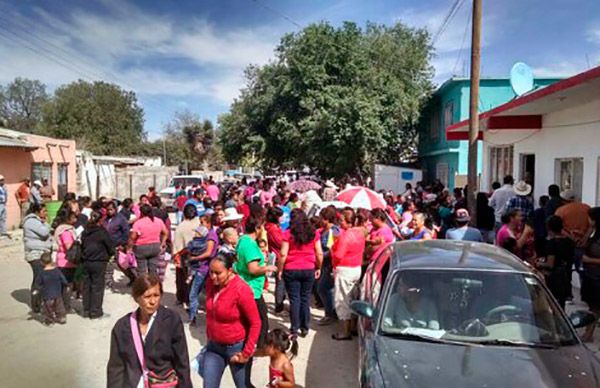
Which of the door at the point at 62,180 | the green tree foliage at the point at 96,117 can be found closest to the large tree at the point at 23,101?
the green tree foliage at the point at 96,117

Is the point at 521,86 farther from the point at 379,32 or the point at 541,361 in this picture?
the point at 379,32

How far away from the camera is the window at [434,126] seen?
24188mm

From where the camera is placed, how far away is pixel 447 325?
385 centimetres

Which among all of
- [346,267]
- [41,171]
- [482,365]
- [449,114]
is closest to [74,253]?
[346,267]

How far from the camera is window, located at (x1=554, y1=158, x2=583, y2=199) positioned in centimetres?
1045

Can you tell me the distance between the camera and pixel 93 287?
7.39m

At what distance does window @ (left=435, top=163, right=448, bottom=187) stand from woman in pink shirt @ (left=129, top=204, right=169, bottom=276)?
17216mm

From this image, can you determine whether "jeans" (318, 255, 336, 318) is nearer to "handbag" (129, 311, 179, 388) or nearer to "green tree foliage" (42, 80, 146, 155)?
"handbag" (129, 311, 179, 388)

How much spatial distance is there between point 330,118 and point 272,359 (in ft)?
61.2

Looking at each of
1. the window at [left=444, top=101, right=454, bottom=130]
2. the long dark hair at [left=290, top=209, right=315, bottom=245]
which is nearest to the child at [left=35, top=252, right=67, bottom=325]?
the long dark hair at [left=290, top=209, right=315, bottom=245]

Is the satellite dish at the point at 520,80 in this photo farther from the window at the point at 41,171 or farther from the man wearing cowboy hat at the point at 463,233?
the window at the point at 41,171

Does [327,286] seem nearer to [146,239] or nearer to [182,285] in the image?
[182,285]

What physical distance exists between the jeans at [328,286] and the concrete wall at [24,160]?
557 inches

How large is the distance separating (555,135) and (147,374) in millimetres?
10912
